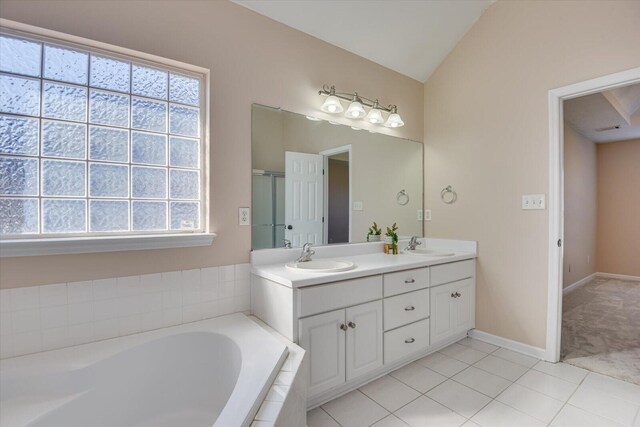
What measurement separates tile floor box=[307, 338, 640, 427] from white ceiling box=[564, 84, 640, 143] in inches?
102

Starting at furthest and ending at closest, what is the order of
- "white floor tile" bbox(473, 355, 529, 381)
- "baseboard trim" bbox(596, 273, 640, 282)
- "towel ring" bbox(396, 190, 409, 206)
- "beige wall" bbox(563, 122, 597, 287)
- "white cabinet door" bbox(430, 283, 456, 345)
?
"baseboard trim" bbox(596, 273, 640, 282) → "beige wall" bbox(563, 122, 597, 287) → "towel ring" bbox(396, 190, 409, 206) → "white cabinet door" bbox(430, 283, 456, 345) → "white floor tile" bbox(473, 355, 529, 381)

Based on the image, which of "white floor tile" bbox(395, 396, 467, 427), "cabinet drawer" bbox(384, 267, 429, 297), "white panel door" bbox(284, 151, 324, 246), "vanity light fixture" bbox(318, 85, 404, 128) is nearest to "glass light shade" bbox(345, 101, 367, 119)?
"vanity light fixture" bbox(318, 85, 404, 128)

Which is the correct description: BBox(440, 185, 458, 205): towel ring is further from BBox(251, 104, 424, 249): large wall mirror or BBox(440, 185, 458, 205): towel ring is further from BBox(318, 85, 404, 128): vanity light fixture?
BBox(318, 85, 404, 128): vanity light fixture

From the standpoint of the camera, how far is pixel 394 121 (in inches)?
111

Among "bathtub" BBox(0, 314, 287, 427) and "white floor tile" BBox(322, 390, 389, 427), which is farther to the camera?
"white floor tile" BBox(322, 390, 389, 427)

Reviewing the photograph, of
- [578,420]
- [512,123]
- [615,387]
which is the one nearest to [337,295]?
[578,420]

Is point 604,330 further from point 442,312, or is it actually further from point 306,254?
point 306,254

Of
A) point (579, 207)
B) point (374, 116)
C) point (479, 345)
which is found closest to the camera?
point (479, 345)

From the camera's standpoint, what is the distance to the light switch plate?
2.36m

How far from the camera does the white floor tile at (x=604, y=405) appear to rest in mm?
1696

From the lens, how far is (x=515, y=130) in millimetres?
2508

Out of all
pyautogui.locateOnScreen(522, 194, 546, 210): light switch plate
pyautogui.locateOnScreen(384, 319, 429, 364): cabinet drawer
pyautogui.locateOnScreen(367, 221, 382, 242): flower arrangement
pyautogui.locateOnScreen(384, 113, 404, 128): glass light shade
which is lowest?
pyautogui.locateOnScreen(384, 319, 429, 364): cabinet drawer

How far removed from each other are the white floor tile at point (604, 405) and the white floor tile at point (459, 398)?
52 centimetres

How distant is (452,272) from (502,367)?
2.40 ft
